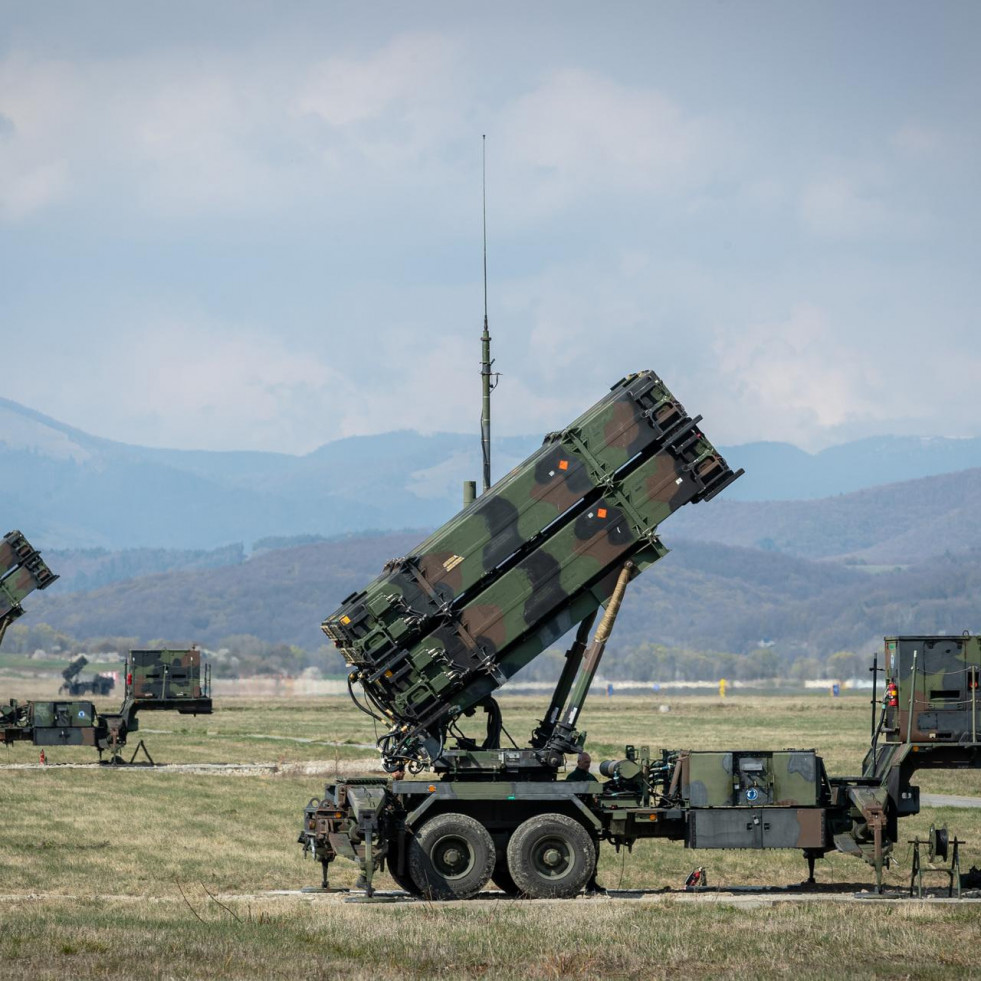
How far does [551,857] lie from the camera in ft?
72.7

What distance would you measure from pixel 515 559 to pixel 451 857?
3.96 m

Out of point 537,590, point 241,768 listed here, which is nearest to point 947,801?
point 537,590

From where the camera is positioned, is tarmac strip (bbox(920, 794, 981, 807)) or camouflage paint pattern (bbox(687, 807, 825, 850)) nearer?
camouflage paint pattern (bbox(687, 807, 825, 850))

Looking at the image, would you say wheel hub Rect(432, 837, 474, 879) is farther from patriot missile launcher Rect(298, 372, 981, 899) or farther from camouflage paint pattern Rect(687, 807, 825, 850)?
camouflage paint pattern Rect(687, 807, 825, 850)

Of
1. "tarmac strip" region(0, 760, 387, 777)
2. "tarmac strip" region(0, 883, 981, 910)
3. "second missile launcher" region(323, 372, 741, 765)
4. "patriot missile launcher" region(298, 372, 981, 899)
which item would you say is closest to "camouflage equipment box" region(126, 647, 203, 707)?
"tarmac strip" region(0, 760, 387, 777)

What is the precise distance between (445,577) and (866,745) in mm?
40353

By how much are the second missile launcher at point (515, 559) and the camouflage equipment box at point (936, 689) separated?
3541 mm

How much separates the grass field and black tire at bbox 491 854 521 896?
1.05 meters

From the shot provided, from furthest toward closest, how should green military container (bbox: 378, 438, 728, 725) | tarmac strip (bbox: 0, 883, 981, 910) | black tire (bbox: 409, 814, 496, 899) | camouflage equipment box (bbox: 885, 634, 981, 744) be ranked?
camouflage equipment box (bbox: 885, 634, 981, 744), green military container (bbox: 378, 438, 728, 725), black tire (bbox: 409, 814, 496, 899), tarmac strip (bbox: 0, 883, 981, 910)

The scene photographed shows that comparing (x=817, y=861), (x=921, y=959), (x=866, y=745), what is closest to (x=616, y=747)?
(x=866, y=745)

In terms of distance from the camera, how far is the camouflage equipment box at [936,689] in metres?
23.0

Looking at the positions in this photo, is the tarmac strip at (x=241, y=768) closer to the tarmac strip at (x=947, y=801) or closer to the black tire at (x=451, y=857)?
the tarmac strip at (x=947, y=801)

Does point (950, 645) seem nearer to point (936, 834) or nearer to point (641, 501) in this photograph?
point (936, 834)

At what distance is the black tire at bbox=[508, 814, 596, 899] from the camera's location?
22000mm
